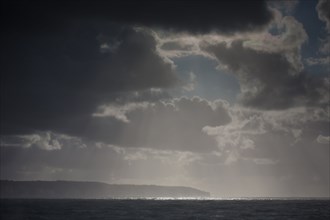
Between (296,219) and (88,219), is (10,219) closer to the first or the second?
(88,219)

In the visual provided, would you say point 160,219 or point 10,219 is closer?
point 10,219

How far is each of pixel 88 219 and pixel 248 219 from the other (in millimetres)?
41935

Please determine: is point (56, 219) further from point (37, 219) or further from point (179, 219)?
point (179, 219)

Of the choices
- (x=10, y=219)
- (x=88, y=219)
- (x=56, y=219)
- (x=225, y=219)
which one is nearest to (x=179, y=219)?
(x=225, y=219)

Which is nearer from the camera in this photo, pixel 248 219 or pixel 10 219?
pixel 10 219

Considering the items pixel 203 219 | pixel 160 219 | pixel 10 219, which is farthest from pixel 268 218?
pixel 10 219

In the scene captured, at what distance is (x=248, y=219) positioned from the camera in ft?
383

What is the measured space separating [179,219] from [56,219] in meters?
31.6

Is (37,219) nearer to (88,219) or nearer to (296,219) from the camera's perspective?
(88,219)

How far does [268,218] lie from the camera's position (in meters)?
120

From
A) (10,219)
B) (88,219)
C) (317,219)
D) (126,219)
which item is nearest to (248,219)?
(317,219)

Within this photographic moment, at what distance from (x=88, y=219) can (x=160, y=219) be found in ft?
61.3

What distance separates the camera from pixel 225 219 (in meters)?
116

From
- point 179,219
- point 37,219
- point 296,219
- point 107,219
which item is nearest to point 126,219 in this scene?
point 107,219
